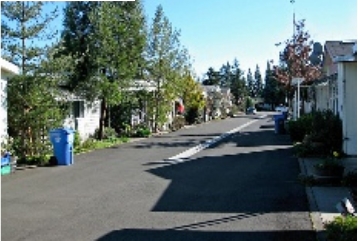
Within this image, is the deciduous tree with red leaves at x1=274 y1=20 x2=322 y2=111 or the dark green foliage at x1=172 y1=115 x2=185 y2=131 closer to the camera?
the deciduous tree with red leaves at x1=274 y1=20 x2=322 y2=111

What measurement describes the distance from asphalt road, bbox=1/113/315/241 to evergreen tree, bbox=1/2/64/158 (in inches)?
75.4

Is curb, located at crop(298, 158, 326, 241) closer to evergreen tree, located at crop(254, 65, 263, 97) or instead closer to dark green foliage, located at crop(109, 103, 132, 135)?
dark green foliage, located at crop(109, 103, 132, 135)

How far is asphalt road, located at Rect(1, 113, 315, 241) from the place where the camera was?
7078 mm

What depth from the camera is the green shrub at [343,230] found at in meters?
5.80

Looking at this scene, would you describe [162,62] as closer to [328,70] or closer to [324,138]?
[328,70]

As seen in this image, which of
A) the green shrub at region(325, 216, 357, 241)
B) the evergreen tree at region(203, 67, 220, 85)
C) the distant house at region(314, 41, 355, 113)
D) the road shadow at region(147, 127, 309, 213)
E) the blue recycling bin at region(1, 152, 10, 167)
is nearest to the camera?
the green shrub at region(325, 216, 357, 241)

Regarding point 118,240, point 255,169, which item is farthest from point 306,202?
point 255,169

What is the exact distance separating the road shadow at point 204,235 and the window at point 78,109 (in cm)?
1739

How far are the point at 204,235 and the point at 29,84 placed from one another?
1088cm

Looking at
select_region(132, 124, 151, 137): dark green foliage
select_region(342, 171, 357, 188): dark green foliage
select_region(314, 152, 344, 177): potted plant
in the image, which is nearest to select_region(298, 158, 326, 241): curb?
select_region(314, 152, 344, 177): potted plant

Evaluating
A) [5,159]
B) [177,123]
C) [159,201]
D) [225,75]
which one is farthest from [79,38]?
[225,75]

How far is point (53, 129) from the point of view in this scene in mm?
16078

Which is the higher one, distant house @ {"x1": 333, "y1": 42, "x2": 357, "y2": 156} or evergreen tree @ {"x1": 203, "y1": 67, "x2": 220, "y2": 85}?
evergreen tree @ {"x1": 203, "y1": 67, "x2": 220, "y2": 85}

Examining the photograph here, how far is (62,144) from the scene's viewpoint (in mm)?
15375
